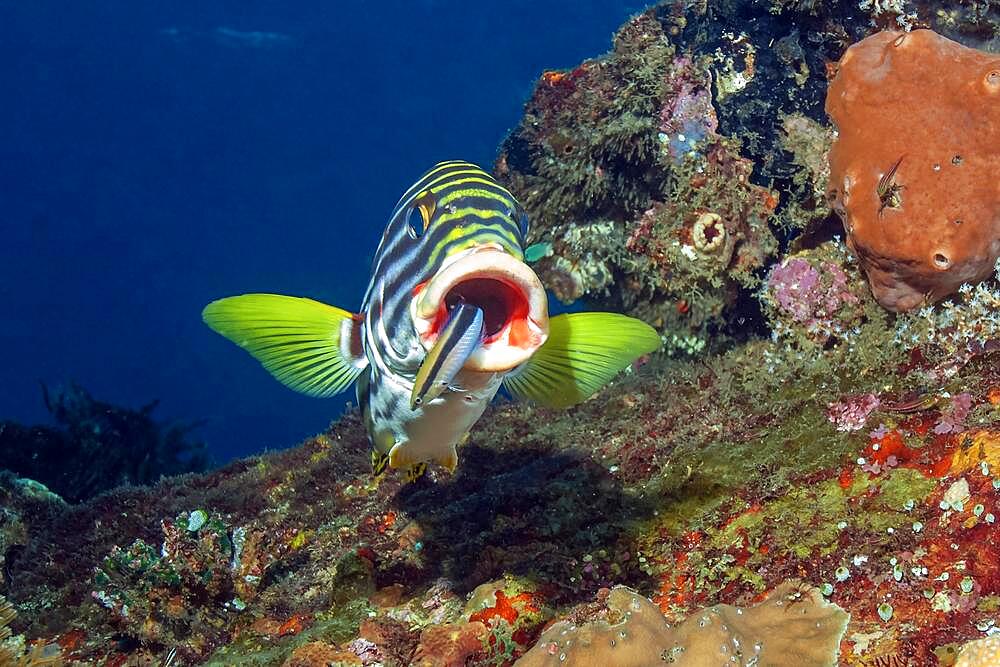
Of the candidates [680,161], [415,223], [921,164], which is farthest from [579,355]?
[680,161]

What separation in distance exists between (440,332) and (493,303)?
0.23m

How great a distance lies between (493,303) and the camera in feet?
6.37

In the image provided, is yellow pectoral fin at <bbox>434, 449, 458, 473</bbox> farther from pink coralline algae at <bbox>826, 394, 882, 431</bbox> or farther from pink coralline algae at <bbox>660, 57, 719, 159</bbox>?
pink coralline algae at <bbox>660, 57, 719, 159</bbox>

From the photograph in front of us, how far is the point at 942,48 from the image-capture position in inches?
181

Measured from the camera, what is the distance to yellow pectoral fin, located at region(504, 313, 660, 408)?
8.43 ft

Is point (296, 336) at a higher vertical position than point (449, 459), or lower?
higher

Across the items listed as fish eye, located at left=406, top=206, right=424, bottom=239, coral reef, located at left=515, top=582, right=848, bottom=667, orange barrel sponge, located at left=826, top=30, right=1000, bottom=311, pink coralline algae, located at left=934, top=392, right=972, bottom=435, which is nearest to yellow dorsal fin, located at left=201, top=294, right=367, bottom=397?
fish eye, located at left=406, top=206, right=424, bottom=239

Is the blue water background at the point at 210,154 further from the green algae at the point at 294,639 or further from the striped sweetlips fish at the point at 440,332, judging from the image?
the striped sweetlips fish at the point at 440,332

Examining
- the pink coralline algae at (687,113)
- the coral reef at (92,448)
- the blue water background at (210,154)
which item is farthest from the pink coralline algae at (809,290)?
the blue water background at (210,154)

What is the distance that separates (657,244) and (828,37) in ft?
8.06

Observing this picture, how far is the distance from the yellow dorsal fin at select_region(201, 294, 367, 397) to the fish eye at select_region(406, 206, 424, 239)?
669 mm

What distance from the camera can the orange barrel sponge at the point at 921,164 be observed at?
14.4 ft

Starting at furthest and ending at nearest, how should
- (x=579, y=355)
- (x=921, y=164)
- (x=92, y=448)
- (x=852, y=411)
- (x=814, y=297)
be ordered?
(x=92, y=448) → (x=814, y=297) → (x=921, y=164) → (x=852, y=411) → (x=579, y=355)

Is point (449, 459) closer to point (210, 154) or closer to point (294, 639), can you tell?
point (294, 639)
